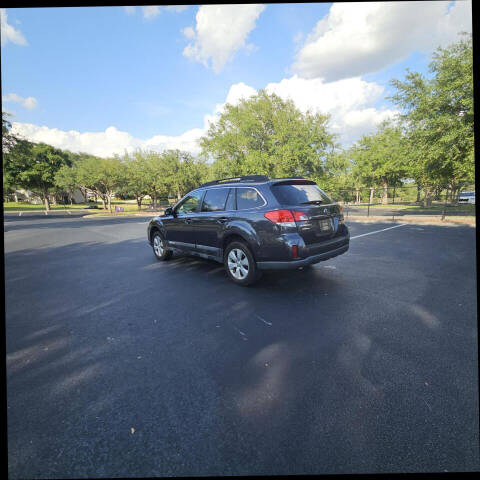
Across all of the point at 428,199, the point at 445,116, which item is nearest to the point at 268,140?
the point at 445,116

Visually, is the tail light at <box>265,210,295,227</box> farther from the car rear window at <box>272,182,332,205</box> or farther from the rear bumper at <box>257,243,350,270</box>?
the rear bumper at <box>257,243,350,270</box>

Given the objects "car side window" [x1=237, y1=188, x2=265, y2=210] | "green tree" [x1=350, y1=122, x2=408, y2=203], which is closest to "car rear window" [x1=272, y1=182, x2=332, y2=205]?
"car side window" [x1=237, y1=188, x2=265, y2=210]

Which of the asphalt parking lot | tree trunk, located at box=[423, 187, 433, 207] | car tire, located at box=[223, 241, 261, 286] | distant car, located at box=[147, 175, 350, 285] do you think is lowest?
the asphalt parking lot

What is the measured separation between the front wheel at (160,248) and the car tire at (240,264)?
91.4 inches

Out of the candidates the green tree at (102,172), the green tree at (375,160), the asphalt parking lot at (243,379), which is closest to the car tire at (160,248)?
the asphalt parking lot at (243,379)

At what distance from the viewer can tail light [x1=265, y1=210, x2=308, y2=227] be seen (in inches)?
190

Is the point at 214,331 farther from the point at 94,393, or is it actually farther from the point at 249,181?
the point at 249,181

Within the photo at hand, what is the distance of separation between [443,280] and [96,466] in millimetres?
5751

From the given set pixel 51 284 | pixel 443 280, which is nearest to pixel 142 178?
pixel 51 284

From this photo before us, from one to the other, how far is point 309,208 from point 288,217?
425mm

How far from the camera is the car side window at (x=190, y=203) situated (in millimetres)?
6590

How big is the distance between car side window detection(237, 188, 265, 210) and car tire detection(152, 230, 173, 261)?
2743mm

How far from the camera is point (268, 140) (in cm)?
2628

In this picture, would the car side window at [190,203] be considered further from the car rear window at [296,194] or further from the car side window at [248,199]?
the car rear window at [296,194]
